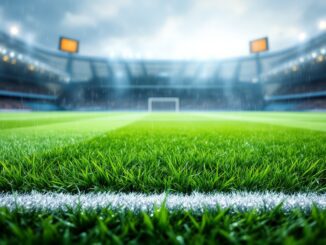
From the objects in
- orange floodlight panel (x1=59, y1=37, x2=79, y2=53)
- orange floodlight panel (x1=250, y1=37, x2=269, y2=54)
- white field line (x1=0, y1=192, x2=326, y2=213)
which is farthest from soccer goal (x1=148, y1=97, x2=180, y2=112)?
white field line (x1=0, y1=192, x2=326, y2=213)

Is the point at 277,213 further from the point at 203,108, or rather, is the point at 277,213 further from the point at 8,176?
the point at 203,108

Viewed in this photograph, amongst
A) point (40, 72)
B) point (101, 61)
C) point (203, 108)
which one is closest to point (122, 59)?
point (101, 61)

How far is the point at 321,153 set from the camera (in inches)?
65.6

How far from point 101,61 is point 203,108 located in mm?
24301

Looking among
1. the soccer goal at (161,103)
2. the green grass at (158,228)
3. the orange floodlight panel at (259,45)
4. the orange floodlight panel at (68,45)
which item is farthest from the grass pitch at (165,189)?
the orange floodlight panel at (68,45)

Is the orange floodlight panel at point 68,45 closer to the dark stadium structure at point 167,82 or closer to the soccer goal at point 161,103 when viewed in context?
the dark stadium structure at point 167,82

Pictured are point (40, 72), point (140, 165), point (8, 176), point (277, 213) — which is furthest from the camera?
point (40, 72)

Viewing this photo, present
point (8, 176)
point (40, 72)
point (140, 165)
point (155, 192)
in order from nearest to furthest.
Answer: point (155, 192) < point (8, 176) < point (140, 165) < point (40, 72)

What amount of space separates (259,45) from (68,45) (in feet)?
127

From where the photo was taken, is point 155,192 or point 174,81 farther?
point 174,81

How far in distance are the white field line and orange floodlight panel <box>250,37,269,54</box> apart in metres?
46.1

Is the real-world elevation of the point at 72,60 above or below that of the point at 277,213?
above

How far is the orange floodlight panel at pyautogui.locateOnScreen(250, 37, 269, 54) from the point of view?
3959 centimetres

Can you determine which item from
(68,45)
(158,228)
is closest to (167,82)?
(68,45)
